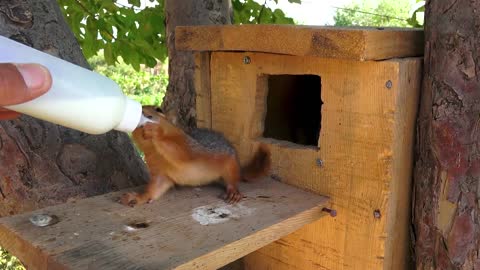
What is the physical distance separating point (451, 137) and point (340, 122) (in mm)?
220

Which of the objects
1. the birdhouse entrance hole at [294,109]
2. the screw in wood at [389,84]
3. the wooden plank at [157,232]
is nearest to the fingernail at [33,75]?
the wooden plank at [157,232]

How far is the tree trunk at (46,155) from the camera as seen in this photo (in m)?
1.19

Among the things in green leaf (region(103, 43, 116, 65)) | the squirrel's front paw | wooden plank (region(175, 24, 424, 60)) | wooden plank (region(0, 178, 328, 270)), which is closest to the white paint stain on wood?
wooden plank (region(0, 178, 328, 270))

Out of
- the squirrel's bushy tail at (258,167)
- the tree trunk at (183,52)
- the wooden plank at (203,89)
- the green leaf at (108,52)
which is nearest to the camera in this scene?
the squirrel's bushy tail at (258,167)

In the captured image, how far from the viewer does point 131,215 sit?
1.00 meters

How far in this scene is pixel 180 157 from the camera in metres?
1.17

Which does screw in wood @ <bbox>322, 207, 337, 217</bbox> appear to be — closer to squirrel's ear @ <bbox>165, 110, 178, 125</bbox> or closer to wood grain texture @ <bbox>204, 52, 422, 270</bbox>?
wood grain texture @ <bbox>204, 52, 422, 270</bbox>

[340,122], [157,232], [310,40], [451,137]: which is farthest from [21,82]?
[451,137]

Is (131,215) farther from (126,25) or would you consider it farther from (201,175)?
(126,25)

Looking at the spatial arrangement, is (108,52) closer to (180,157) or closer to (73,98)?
(180,157)

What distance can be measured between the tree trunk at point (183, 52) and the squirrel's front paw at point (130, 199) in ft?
2.68

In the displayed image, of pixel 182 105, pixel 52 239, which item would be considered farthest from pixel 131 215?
pixel 182 105

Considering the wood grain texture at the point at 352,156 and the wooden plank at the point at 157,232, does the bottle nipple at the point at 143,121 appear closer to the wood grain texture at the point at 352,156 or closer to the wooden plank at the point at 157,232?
the wooden plank at the point at 157,232

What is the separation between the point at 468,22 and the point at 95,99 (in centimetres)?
71
